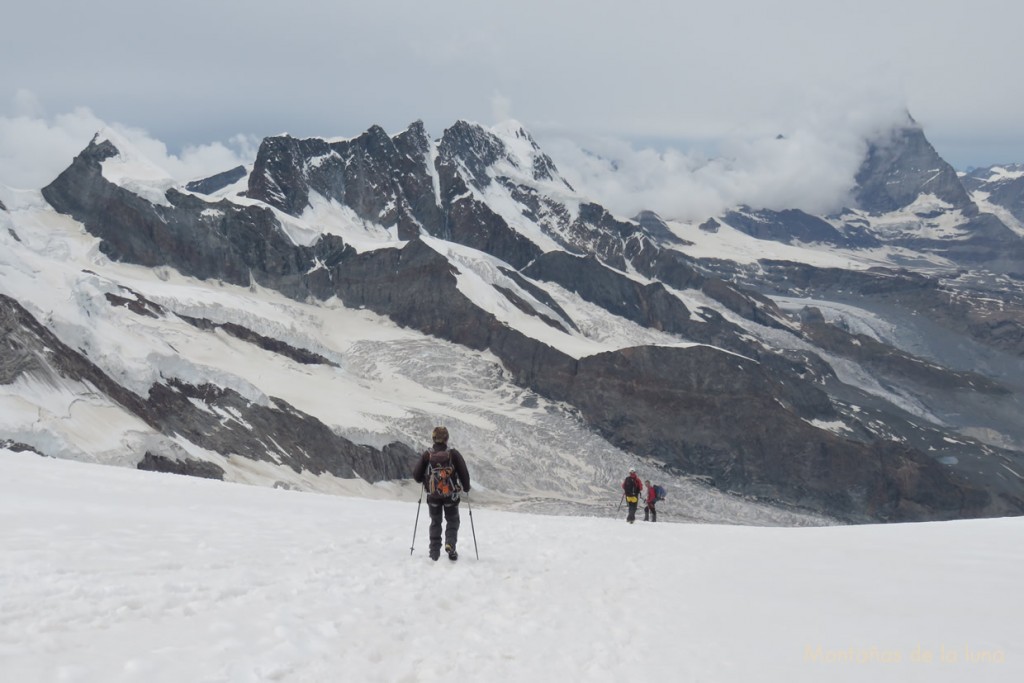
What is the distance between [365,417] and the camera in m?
135

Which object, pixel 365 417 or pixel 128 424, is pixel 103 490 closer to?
pixel 128 424

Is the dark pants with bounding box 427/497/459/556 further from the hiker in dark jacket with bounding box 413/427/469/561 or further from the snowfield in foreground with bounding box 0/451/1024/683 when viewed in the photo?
the snowfield in foreground with bounding box 0/451/1024/683

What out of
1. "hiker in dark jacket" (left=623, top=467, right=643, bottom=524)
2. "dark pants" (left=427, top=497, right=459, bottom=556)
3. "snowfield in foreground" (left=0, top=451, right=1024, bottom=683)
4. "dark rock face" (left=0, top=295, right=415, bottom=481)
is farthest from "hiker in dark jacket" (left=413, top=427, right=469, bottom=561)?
"dark rock face" (left=0, top=295, right=415, bottom=481)

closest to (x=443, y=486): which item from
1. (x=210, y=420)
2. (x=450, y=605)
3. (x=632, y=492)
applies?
(x=450, y=605)

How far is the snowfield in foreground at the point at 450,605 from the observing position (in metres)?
9.40

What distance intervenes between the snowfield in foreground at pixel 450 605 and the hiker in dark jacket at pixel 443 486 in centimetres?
56

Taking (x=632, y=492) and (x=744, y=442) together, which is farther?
(x=744, y=442)

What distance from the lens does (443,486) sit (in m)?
16.2

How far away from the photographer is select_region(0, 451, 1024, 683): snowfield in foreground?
370 inches

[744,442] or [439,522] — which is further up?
[744,442]

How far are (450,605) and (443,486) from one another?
12.2 feet

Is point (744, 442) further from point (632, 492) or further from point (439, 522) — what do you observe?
point (439, 522)

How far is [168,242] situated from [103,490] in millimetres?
194249

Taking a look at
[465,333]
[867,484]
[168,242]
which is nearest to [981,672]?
[867,484]
